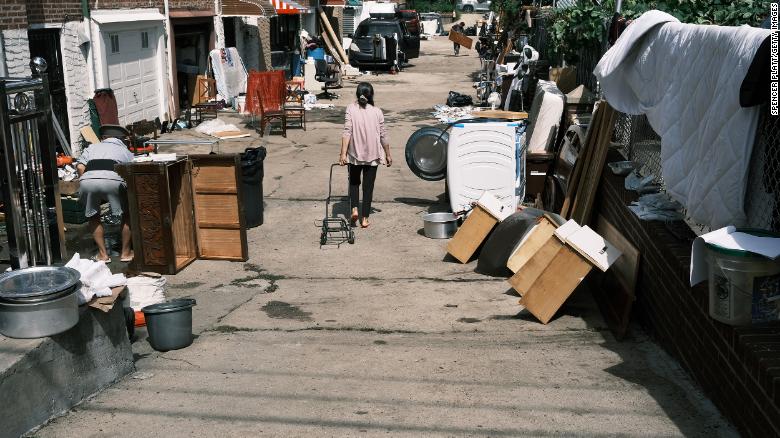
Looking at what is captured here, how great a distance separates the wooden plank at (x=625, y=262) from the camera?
22.0ft

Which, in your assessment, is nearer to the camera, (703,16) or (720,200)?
(720,200)

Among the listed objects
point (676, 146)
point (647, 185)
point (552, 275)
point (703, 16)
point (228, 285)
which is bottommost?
point (228, 285)

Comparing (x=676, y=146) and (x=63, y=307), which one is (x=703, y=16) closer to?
(x=676, y=146)

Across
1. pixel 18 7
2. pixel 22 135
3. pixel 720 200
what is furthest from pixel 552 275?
pixel 18 7

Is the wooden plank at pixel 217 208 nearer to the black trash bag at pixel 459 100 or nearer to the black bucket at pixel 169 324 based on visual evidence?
the black bucket at pixel 169 324

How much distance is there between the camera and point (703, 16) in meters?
8.98

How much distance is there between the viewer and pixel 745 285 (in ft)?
14.6

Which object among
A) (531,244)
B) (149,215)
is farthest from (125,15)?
(531,244)

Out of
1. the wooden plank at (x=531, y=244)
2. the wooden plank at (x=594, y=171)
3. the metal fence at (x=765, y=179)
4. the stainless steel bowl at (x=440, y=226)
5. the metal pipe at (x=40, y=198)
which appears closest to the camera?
the metal fence at (x=765, y=179)

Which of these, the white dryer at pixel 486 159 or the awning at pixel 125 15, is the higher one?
the awning at pixel 125 15

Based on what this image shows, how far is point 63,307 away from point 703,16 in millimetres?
7081

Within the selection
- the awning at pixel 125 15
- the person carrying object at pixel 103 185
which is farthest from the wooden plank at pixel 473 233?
the awning at pixel 125 15

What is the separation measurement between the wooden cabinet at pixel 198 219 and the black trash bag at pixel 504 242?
107 inches

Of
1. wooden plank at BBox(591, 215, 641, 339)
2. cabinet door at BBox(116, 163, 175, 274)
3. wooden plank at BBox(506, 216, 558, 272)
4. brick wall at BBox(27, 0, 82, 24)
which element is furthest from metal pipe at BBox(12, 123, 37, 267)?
brick wall at BBox(27, 0, 82, 24)
